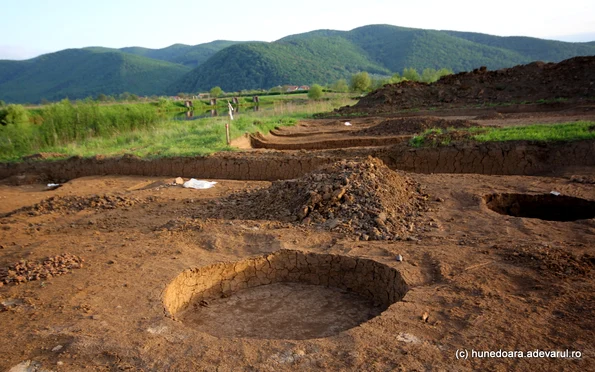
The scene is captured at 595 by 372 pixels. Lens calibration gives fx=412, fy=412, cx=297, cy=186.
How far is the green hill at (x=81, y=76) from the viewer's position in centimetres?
9588

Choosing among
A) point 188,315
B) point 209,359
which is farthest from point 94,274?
point 209,359

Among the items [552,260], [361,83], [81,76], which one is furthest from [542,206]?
[81,76]

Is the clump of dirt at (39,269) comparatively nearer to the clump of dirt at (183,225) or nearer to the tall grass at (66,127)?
the clump of dirt at (183,225)

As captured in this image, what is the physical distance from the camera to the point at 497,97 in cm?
2169

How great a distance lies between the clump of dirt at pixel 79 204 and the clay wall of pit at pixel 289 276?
12.2 feet

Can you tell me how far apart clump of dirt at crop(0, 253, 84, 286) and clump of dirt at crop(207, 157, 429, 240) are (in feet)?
7.67

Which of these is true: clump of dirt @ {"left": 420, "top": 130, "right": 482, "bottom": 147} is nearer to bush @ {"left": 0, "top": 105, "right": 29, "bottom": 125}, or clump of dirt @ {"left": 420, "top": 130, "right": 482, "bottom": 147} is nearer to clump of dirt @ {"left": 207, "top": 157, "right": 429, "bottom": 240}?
clump of dirt @ {"left": 207, "top": 157, "right": 429, "bottom": 240}

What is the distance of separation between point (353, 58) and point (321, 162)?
10658 cm

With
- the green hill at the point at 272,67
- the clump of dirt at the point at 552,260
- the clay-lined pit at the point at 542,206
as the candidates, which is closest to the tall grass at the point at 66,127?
the clay-lined pit at the point at 542,206

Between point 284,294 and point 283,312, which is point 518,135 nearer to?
point 284,294

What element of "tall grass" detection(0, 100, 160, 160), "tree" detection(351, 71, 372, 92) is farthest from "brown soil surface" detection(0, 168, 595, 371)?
"tree" detection(351, 71, 372, 92)

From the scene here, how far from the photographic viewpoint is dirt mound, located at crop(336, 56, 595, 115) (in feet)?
66.6

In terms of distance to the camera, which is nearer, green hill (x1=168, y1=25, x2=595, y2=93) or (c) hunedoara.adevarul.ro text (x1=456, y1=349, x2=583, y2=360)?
(c) hunedoara.adevarul.ro text (x1=456, y1=349, x2=583, y2=360)

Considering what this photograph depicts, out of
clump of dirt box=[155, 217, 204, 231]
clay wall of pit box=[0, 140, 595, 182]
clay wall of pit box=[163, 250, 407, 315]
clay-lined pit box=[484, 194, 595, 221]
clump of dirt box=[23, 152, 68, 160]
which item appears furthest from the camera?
clump of dirt box=[23, 152, 68, 160]
